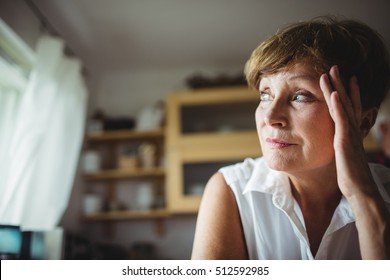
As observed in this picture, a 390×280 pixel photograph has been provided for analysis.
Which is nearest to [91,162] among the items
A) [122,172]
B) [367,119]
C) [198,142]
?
[122,172]

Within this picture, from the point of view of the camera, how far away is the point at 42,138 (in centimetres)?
113

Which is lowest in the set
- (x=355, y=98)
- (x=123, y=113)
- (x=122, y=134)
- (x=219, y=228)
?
(x=219, y=228)

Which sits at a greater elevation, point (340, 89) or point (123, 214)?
point (340, 89)

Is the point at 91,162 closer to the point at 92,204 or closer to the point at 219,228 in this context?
the point at 92,204

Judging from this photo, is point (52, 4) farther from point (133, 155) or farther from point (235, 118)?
point (235, 118)

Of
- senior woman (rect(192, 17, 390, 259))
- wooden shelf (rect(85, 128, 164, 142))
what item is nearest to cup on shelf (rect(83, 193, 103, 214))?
wooden shelf (rect(85, 128, 164, 142))

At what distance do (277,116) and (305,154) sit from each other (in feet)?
0.27

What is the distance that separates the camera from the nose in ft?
1.84

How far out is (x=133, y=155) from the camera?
180 cm

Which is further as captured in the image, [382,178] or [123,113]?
[123,113]

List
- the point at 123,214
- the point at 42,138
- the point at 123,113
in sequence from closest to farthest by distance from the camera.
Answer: the point at 42,138 → the point at 123,214 → the point at 123,113

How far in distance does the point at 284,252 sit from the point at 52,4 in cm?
105

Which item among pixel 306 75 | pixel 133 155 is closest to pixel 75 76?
pixel 133 155

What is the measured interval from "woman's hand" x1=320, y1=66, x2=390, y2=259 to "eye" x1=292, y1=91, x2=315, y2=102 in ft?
0.09
